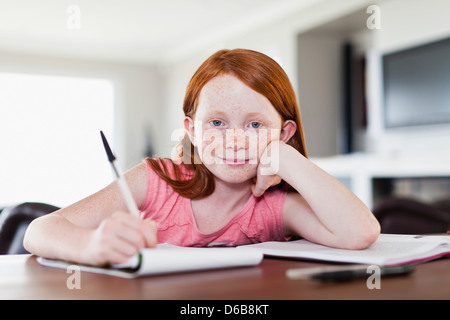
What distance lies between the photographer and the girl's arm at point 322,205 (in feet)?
2.41

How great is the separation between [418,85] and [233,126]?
326cm

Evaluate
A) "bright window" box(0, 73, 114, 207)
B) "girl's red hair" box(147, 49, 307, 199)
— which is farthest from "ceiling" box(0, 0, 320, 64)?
"girl's red hair" box(147, 49, 307, 199)

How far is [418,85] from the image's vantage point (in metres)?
3.71

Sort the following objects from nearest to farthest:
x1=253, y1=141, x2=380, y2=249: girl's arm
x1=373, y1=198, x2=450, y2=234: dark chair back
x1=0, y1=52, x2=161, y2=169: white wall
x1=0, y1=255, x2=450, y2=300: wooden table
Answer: x1=0, y1=255, x2=450, y2=300: wooden table, x1=253, y1=141, x2=380, y2=249: girl's arm, x1=373, y1=198, x2=450, y2=234: dark chair back, x1=0, y1=52, x2=161, y2=169: white wall

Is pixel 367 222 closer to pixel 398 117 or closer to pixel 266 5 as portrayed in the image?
pixel 398 117

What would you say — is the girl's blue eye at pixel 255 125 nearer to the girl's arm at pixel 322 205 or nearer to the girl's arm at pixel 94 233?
the girl's arm at pixel 322 205

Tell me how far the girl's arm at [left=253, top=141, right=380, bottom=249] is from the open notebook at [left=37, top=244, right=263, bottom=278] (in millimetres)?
216

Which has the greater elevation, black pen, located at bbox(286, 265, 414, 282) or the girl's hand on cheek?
the girl's hand on cheek

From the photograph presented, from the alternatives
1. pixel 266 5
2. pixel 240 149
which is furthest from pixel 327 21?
pixel 240 149

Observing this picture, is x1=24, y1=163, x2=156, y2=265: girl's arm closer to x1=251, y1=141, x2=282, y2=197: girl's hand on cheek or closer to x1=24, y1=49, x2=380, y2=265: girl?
x1=24, y1=49, x2=380, y2=265: girl

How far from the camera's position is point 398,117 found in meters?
3.89

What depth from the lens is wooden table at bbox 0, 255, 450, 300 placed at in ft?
1.38

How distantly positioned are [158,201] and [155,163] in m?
0.08

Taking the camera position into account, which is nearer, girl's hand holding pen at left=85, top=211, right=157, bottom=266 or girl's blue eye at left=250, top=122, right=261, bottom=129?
girl's hand holding pen at left=85, top=211, right=157, bottom=266
